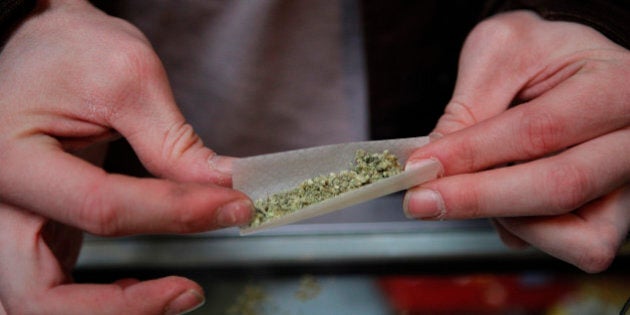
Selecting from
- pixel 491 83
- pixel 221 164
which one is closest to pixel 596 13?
pixel 491 83

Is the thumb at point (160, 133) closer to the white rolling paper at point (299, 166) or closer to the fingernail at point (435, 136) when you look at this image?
the white rolling paper at point (299, 166)

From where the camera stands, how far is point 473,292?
3.75 ft

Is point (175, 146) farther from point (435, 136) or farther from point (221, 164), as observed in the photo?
point (435, 136)

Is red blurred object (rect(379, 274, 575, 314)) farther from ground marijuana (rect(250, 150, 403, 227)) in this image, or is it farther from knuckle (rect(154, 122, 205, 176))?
knuckle (rect(154, 122, 205, 176))

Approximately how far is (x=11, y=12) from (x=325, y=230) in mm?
760

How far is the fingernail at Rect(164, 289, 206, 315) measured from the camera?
2.45 ft

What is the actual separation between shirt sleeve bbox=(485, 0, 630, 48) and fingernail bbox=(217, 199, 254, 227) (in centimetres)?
64

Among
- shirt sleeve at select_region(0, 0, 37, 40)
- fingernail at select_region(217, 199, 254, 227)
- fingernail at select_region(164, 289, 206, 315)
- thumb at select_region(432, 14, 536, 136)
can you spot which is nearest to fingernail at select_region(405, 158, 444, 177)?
thumb at select_region(432, 14, 536, 136)

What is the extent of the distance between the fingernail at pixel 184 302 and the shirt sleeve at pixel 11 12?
1.60 ft

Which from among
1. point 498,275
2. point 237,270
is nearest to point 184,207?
point 237,270

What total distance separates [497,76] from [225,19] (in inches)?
22.2

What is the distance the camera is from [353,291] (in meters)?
1.15

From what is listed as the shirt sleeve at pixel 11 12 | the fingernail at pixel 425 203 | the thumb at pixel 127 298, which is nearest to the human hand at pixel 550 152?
the fingernail at pixel 425 203

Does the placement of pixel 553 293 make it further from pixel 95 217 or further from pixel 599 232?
pixel 95 217
